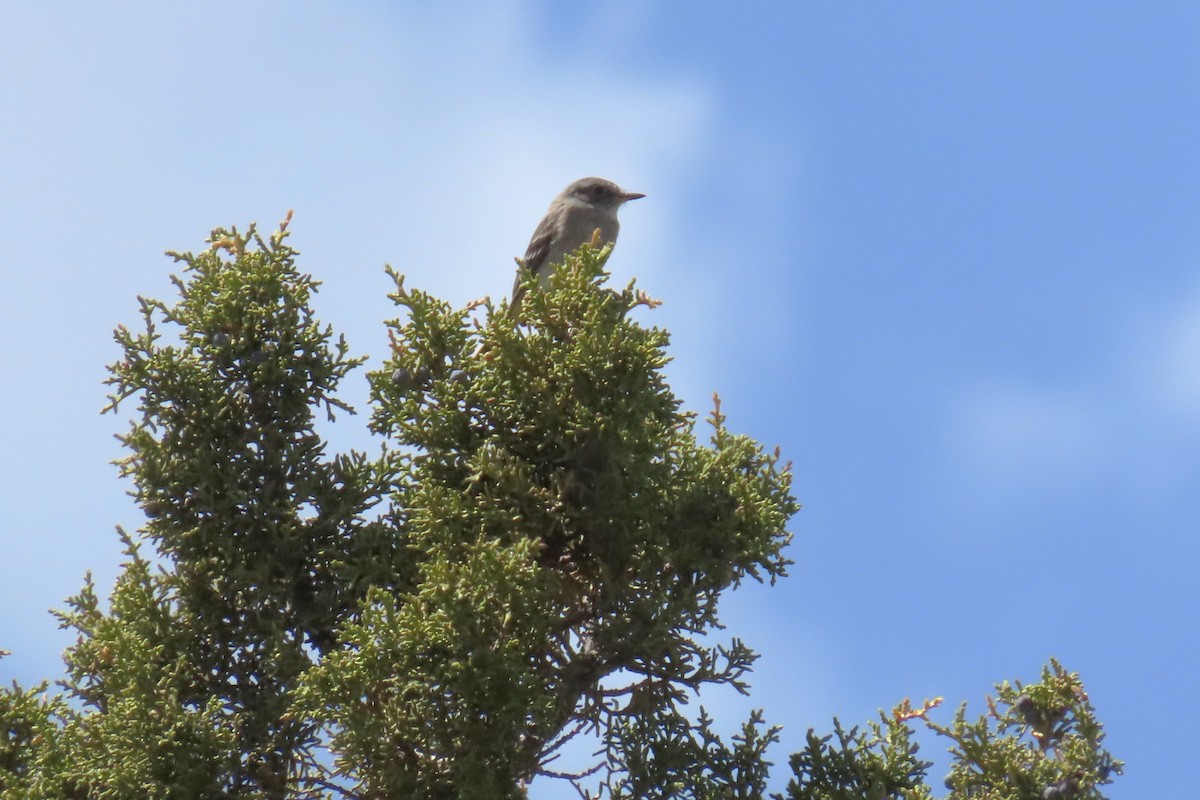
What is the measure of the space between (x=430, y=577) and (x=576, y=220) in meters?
7.10

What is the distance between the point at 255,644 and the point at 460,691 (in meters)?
1.40

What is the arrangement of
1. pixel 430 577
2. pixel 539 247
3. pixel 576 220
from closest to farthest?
pixel 430 577 → pixel 576 220 → pixel 539 247

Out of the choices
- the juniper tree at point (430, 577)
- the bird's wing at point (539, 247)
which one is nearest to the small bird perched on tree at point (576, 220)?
the bird's wing at point (539, 247)

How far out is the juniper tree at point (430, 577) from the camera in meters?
5.16

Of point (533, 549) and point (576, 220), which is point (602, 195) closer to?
point (576, 220)

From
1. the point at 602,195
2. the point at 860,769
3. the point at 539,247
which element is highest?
the point at 602,195

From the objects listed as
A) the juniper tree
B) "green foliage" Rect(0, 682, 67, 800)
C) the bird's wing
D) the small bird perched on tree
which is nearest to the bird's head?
the small bird perched on tree

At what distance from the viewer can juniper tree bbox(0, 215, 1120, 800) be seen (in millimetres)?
5160

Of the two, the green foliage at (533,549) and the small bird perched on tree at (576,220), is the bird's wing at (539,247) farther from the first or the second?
the green foliage at (533,549)

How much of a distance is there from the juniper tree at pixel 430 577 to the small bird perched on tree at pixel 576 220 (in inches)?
215

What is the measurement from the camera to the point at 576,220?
38.6 feet

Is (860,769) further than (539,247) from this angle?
No

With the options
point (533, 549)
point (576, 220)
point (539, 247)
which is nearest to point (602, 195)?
point (576, 220)

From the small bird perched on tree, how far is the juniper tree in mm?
5467
